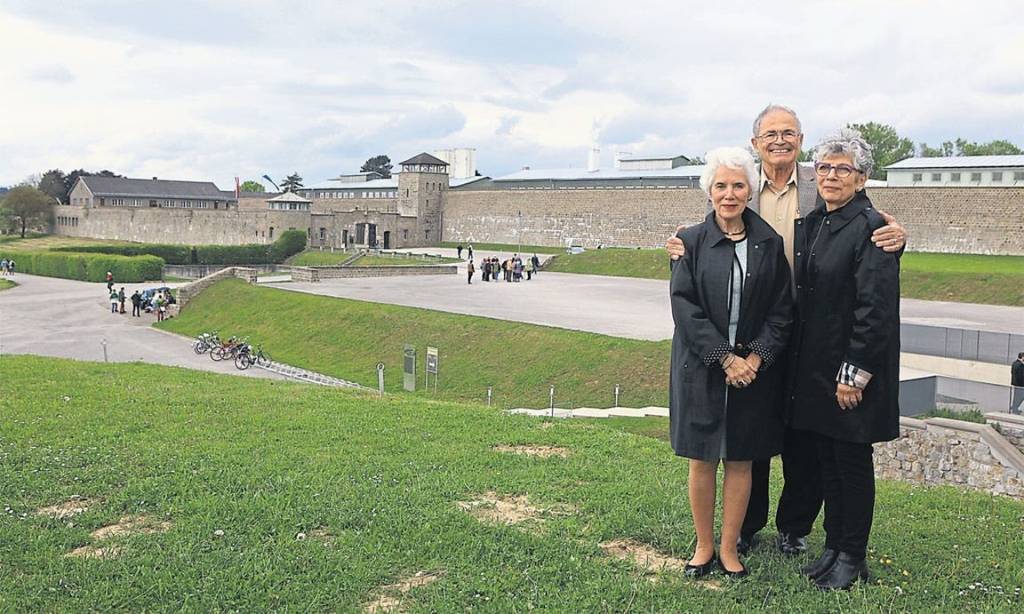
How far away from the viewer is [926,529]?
494 centimetres

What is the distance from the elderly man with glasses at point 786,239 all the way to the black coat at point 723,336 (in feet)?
0.54

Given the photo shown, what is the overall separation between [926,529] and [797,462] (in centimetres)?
112

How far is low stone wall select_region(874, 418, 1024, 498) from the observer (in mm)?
10680

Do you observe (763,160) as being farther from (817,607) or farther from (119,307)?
(119,307)

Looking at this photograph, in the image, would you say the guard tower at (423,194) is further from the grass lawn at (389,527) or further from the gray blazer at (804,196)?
the gray blazer at (804,196)

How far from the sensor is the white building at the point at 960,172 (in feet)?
154

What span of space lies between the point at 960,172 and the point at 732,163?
5094cm

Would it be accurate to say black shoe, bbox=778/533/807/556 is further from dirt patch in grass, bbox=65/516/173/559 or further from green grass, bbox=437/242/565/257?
green grass, bbox=437/242/565/257

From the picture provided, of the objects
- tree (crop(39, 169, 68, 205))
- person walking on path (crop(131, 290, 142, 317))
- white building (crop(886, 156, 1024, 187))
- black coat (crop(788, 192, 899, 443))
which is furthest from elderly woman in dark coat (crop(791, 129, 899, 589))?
tree (crop(39, 169, 68, 205))

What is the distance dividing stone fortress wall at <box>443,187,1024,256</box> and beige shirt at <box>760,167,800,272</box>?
45763 mm

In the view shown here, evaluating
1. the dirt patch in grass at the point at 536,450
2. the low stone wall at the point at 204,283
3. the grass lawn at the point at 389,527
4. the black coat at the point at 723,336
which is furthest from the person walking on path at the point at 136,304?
the black coat at the point at 723,336

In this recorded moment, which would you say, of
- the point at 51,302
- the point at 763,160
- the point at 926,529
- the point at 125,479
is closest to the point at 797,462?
the point at 926,529

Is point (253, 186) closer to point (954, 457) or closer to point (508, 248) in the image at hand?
point (508, 248)

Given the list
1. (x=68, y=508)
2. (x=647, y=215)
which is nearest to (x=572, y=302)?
(x=68, y=508)
